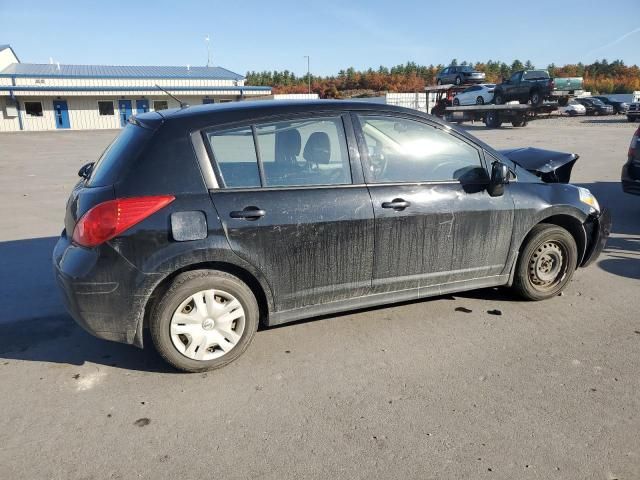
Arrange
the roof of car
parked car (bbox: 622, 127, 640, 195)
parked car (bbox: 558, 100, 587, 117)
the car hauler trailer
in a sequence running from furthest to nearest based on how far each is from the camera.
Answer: parked car (bbox: 558, 100, 587, 117) < the car hauler trailer < parked car (bbox: 622, 127, 640, 195) < the roof of car

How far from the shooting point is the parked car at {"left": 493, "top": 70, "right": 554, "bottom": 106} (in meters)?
28.1

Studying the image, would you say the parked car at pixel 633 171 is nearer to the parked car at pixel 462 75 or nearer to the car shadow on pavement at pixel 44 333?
the car shadow on pavement at pixel 44 333

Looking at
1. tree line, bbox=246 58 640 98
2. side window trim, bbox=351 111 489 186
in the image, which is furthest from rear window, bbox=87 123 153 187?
tree line, bbox=246 58 640 98

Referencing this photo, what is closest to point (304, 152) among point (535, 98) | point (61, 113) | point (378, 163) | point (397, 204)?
point (378, 163)

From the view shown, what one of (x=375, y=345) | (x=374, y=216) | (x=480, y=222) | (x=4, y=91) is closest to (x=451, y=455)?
(x=375, y=345)

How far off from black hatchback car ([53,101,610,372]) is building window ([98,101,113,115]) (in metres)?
42.9

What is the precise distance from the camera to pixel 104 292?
318 cm

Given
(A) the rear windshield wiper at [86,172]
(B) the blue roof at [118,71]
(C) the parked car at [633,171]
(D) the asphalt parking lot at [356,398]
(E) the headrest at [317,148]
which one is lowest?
(D) the asphalt parking lot at [356,398]

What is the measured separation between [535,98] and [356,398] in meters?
29.6

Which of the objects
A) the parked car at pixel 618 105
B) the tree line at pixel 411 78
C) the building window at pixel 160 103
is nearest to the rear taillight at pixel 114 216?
the parked car at pixel 618 105

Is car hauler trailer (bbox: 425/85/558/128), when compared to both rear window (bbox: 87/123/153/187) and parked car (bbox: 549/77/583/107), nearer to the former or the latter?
parked car (bbox: 549/77/583/107)

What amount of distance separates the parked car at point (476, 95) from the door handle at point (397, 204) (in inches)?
1207

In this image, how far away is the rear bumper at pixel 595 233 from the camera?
4645mm

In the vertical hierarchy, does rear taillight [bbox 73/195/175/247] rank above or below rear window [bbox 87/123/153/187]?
below
